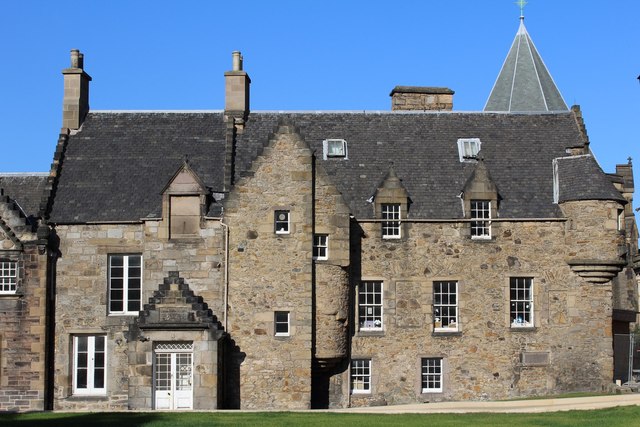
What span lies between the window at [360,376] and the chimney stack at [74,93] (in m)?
13.6

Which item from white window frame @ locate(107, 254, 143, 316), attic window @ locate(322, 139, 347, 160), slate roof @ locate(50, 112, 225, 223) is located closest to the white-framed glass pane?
attic window @ locate(322, 139, 347, 160)

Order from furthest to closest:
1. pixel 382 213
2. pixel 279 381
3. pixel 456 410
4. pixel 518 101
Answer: pixel 518 101, pixel 382 213, pixel 279 381, pixel 456 410

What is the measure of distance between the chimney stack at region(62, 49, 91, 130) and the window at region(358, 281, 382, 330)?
12.4 meters

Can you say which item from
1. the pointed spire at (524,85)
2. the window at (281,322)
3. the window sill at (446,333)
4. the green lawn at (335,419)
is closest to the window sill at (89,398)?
the green lawn at (335,419)

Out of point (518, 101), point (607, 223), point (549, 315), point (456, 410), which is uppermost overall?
point (518, 101)

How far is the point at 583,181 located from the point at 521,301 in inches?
182

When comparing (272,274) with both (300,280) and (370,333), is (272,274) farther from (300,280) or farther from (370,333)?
(370,333)

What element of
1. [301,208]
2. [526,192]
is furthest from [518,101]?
[301,208]

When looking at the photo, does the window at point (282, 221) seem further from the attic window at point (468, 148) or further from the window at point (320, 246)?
the attic window at point (468, 148)

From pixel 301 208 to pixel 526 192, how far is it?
831 centimetres

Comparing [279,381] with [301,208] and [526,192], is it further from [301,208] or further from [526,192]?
[526,192]

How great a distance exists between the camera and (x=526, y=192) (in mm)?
39469

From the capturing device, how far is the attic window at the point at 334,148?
4081 centimetres

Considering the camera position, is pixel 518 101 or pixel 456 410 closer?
pixel 456 410
